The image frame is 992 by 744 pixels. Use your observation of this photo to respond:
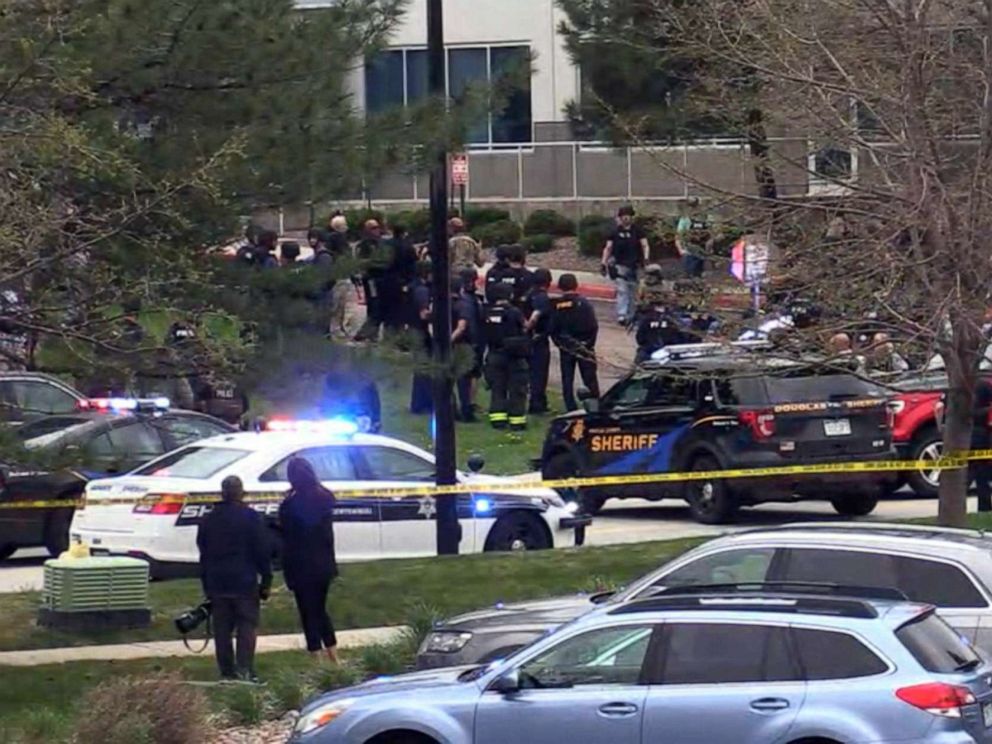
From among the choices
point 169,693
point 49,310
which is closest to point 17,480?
point 49,310

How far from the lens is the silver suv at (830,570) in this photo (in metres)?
12.8

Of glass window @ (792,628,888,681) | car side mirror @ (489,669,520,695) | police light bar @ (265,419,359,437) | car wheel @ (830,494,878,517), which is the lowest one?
car wheel @ (830,494,878,517)

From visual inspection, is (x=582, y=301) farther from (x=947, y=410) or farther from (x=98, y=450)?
(x=98, y=450)

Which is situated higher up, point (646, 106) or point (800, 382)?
point (646, 106)

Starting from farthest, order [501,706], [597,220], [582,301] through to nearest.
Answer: [597,220] → [582,301] → [501,706]

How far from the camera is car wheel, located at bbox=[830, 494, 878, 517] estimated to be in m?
23.2

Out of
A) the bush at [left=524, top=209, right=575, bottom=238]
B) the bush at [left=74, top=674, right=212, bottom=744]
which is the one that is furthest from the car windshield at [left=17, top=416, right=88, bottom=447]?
the bush at [left=524, top=209, right=575, bottom=238]

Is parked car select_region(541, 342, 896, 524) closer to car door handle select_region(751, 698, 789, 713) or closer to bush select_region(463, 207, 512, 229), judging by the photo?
car door handle select_region(751, 698, 789, 713)

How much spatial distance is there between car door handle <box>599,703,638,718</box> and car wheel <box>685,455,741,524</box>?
11.8 m

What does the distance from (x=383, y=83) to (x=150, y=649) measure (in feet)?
89.7

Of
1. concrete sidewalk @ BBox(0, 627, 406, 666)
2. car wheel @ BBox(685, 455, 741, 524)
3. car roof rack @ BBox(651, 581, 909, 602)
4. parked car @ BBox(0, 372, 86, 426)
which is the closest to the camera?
car roof rack @ BBox(651, 581, 909, 602)

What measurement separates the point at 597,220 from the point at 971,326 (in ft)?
96.1

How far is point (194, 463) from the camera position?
64.0 ft

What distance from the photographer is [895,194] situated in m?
16.3
